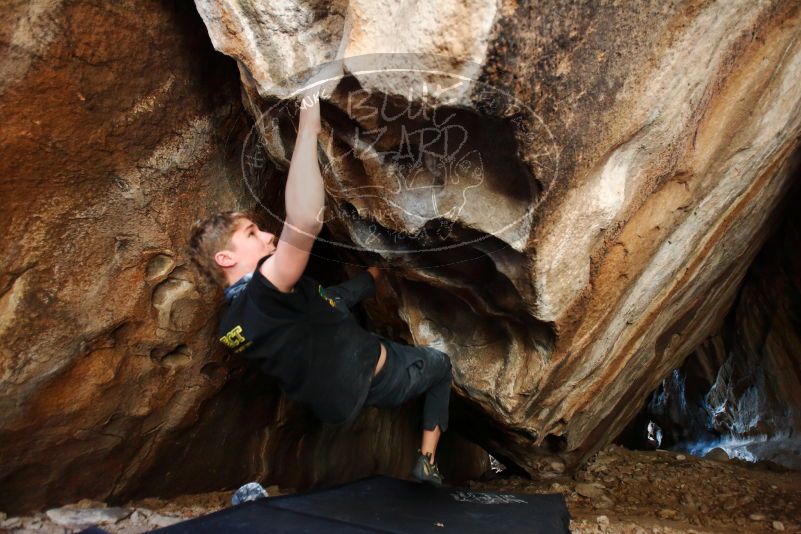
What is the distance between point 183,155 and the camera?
6.96 ft

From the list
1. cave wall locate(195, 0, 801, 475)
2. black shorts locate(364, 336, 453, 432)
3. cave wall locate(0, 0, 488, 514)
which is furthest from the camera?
black shorts locate(364, 336, 453, 432)

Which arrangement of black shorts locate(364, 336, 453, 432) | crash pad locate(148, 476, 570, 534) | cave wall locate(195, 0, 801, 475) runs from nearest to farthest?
cave wall locate(195, 0, 801, 475), crash pad locate(148, 476, 570, 534), black shorts locate(364, 336, 453, 432)

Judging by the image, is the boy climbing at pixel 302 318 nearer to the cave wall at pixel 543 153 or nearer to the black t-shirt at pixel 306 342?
the black t-shirt at pixel 306 342

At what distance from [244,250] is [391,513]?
1.08m

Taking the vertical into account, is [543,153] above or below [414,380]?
above

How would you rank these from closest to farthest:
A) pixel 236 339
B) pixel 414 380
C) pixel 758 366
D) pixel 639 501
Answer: pixel 236 339, pixel 414 380, pixel 639 501, pixel 758 366

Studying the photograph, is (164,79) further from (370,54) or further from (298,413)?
(298,413)

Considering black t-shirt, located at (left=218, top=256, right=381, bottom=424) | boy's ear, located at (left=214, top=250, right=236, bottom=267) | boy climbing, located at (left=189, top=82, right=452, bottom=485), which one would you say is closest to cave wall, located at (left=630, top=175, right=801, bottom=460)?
boy climbing, located at (left=189, top=82, right=452, bottom=485)

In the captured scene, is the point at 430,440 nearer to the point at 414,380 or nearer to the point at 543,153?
the point at 414,380

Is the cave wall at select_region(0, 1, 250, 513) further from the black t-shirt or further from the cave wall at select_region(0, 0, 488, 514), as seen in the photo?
the black t-shirt

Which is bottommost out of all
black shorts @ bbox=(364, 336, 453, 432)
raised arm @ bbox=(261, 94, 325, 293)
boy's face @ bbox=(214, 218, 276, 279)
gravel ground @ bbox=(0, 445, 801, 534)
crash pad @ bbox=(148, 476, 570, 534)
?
gravel ground @ bbox=(0, 445, 801, 534)

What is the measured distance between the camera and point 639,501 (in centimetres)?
320

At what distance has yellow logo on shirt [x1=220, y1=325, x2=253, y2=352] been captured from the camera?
1676mm

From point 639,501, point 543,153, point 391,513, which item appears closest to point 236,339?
point 391,513
